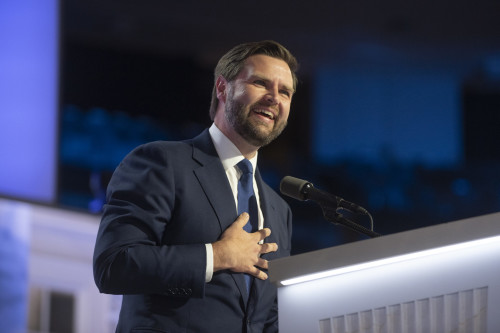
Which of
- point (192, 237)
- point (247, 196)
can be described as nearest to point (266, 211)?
point (247, 196)

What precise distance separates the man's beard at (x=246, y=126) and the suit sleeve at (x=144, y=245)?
0.29 m

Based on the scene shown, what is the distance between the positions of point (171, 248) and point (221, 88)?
2.28 feet

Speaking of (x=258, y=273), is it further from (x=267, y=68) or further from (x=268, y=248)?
(x=267, y=68)

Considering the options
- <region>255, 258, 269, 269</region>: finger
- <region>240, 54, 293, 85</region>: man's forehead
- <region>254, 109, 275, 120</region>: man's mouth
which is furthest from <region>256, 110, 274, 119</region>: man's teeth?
<region>255, 258, 269, 269</region>: finger

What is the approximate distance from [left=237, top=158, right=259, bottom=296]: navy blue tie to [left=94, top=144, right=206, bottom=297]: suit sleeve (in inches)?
8.8

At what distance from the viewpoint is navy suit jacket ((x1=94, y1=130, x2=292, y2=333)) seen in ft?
6.27

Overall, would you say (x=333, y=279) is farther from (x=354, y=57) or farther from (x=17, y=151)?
(x=354, y=57)

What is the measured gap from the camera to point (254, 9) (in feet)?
21.0

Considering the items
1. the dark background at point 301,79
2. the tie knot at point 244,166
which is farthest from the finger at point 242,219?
the dark background at point 301,79

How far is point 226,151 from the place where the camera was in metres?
2.28

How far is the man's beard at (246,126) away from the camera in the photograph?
90.2 inches

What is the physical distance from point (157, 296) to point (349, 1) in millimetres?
4910

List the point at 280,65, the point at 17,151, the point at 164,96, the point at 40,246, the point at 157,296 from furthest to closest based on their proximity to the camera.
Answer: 1. the point at 164,96
2. the point at 17,151
3. the point at 40,246
4. the point at 280,65
5. the point at 157,296

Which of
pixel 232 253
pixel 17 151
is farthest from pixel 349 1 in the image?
pixel 232 253
